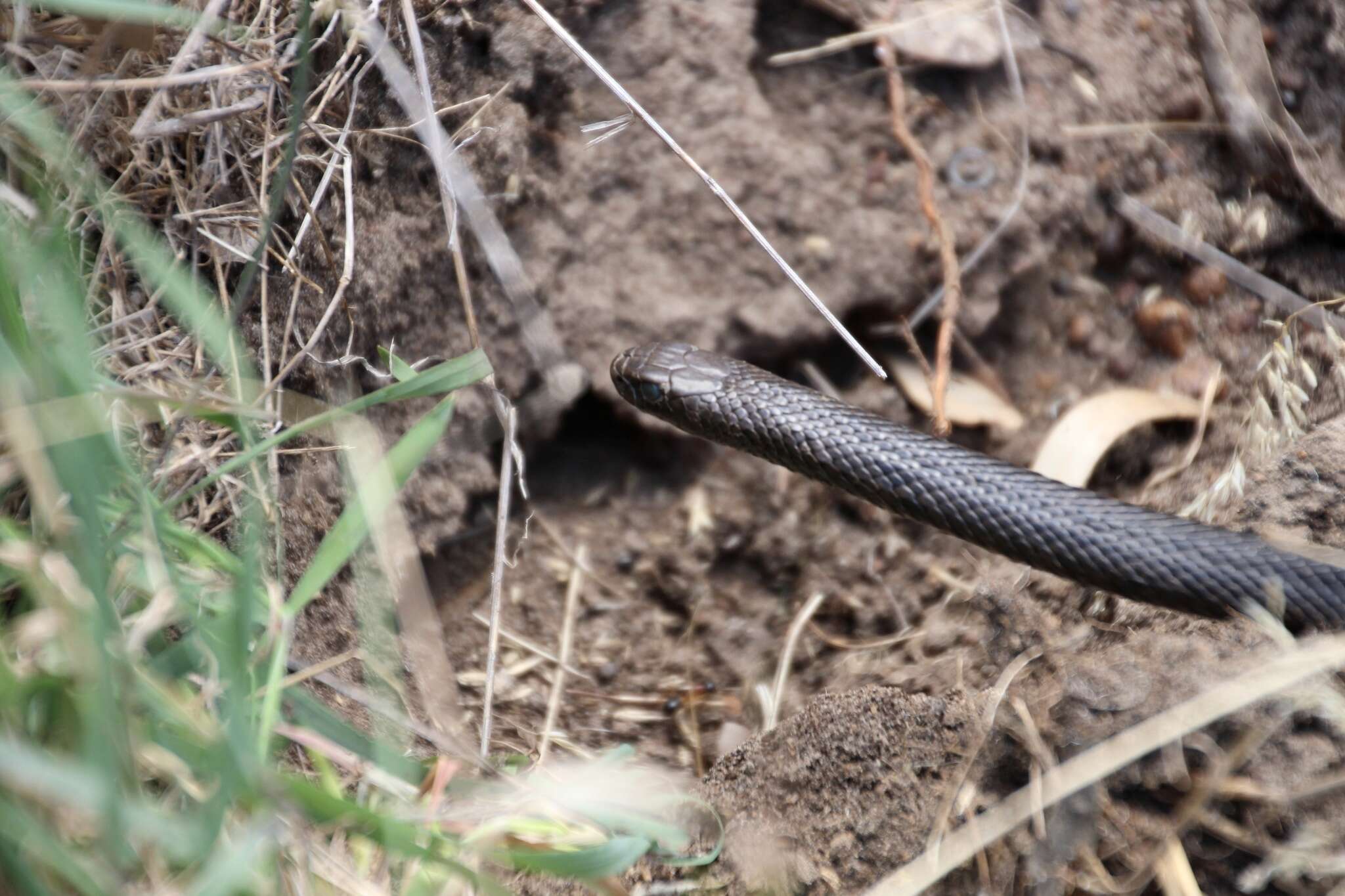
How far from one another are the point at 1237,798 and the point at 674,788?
1.11m

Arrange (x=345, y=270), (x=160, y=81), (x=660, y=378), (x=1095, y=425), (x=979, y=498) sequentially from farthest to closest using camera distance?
1. (x=1095, y=425)
2. (x=660, y=378)
3. (x=979, y=498)
4. (x=345, y=270)
5. (x=160, y=81)

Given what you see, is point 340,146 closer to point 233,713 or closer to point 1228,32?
point 233,713

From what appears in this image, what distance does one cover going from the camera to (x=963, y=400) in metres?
3.17

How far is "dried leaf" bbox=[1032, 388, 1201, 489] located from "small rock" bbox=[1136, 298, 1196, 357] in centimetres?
17

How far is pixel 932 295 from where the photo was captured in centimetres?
317

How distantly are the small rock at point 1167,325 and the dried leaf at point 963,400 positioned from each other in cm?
48

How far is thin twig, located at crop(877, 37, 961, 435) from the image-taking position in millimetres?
2992

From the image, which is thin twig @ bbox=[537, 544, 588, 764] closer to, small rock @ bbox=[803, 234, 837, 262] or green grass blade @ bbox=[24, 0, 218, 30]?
small rock @ bbox=[803, 234, 837, 262]

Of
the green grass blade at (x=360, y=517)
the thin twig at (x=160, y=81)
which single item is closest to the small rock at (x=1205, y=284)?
the green grass blade at (x=360, y=517)

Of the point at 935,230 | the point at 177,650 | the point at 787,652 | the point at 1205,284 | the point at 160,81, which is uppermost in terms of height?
the point at 160,81

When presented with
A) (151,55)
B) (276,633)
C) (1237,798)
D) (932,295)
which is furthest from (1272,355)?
(151,55)

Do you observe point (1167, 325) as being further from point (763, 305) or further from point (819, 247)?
point (763, 305)

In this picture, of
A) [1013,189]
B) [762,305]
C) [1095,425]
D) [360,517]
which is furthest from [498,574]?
[1013,189]

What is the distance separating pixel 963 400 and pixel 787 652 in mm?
971
